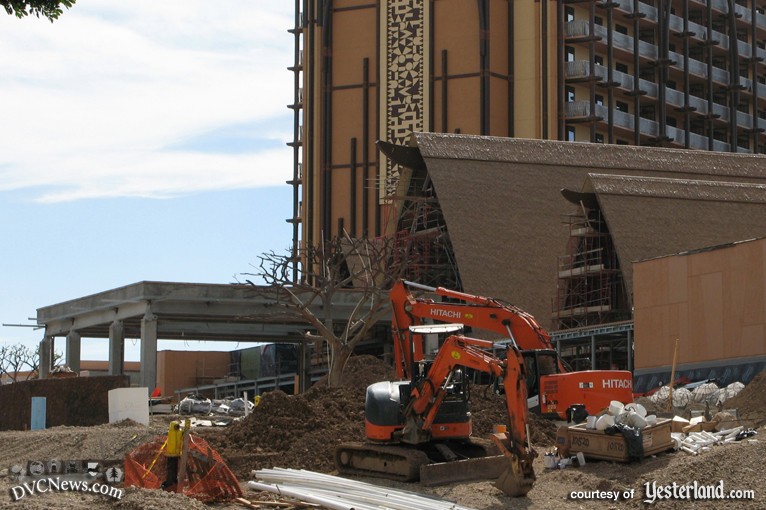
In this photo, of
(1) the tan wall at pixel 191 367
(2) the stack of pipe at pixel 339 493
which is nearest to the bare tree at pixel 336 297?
(2) the stack of pipe at pixel 339 493

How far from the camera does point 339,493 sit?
68.6 feet

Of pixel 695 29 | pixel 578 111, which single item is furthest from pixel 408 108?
pixel 695 29

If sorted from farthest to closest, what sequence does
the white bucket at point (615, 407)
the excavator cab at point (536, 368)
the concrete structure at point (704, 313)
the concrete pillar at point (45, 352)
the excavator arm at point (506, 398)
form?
the concrete pillar at point (45, 352), the concrete structure at point (704, 313), the white bucket at point (615, 407), the excavator cab at point (536, 368), the excavator arm at point (506, 398)

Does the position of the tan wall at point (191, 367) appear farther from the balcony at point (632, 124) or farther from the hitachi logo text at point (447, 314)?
the hitachi logo text at point (447, 314)

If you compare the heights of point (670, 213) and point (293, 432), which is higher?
point (670, 213)

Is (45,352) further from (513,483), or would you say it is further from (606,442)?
(513,483)

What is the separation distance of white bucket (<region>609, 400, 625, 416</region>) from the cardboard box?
0.41 metres

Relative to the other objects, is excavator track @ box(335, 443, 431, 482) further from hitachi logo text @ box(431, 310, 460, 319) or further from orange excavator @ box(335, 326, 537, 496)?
hitachi logo text @ box(431, 310, 460, 319)

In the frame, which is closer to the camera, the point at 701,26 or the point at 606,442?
the point at 606,442

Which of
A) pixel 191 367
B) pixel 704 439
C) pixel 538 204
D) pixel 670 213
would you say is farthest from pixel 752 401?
pixel 191 367

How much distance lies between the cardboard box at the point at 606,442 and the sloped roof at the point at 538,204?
3467 cm

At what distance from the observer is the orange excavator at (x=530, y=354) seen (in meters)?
21.7

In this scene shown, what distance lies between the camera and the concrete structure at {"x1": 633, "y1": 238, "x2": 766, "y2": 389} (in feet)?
138

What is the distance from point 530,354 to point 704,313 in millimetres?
23447
